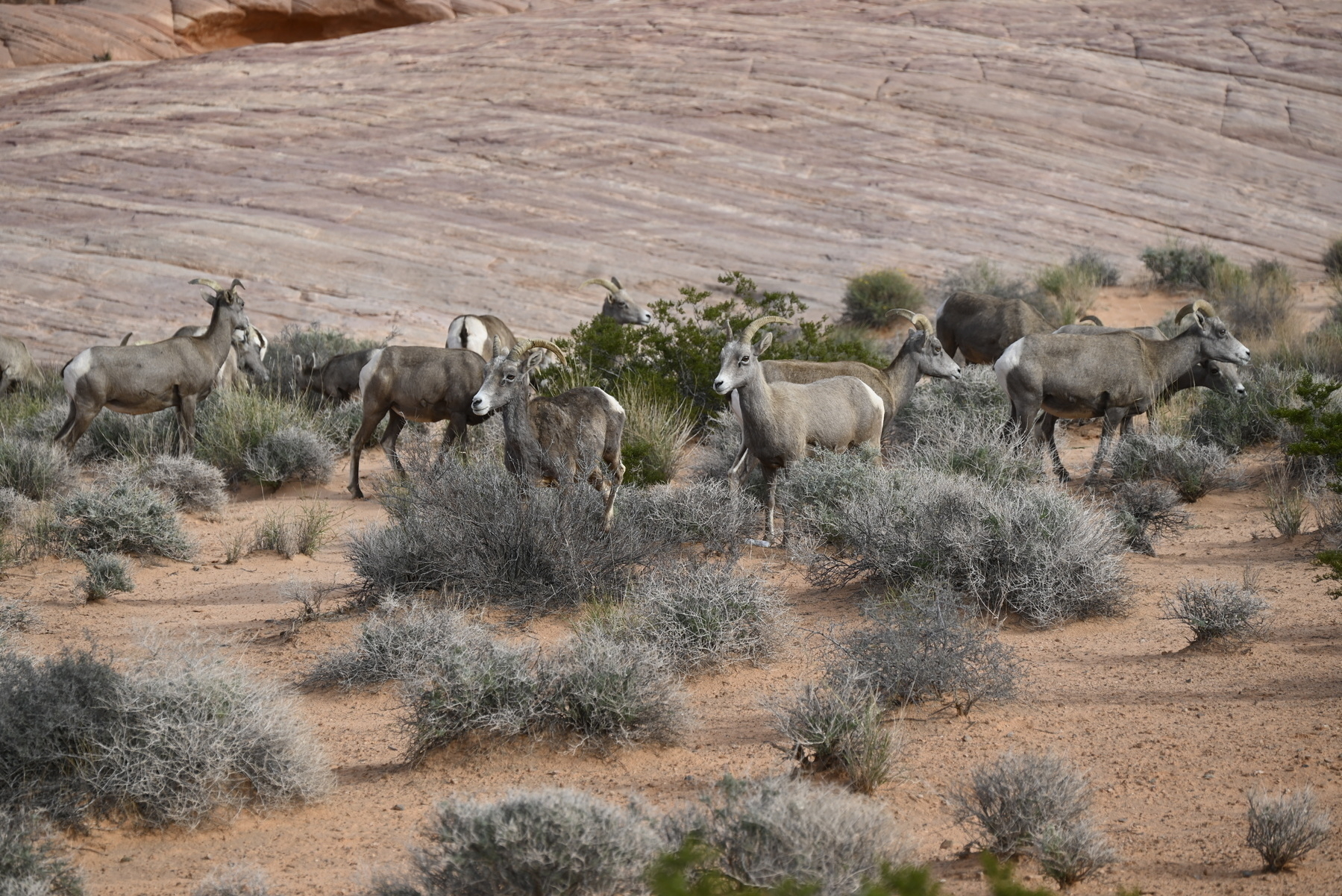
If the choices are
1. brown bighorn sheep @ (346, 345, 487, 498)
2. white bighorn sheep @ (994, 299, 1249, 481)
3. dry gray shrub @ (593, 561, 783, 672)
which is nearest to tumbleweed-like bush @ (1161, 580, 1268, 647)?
dry gray shrub @ (593, 561, 783, 672)

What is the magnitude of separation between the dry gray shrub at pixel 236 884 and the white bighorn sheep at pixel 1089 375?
8556 mm

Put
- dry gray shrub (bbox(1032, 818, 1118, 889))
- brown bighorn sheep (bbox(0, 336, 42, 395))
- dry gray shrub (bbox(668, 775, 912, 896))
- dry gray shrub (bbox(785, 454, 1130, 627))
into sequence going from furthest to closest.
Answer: brown bighorn sheep (bbox(0, 336, 42, 395))
dry gray shrub (bbox(785, 454, 1130, 627))
dry gray shrub (bbox(1032, 818, 1118, 889))
dry gray shrub (bbox(668, 775, 912, 896))

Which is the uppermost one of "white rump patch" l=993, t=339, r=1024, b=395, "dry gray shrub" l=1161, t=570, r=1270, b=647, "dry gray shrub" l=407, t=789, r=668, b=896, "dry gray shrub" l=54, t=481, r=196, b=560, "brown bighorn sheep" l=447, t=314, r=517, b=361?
"dry gray shrub" l=407, t=789, r=668, b=896

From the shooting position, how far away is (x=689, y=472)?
12055 millimetres

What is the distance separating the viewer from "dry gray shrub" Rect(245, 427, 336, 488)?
40.3 feet

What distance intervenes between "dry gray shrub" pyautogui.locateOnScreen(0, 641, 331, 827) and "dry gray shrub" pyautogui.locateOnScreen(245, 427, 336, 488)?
718cm

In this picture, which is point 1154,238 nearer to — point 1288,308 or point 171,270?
point 1288,308

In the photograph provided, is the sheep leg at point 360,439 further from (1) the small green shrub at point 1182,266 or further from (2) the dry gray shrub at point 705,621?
(1) the small green shrub at point 1182,266

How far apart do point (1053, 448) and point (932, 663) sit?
→ 6.45 m

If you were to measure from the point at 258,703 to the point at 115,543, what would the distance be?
16.5ft

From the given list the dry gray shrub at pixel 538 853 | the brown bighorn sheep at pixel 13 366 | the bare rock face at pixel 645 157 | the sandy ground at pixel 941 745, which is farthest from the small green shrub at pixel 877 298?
the dry gray shrub at pixel 538 853

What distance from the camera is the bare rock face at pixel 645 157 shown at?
20938mm

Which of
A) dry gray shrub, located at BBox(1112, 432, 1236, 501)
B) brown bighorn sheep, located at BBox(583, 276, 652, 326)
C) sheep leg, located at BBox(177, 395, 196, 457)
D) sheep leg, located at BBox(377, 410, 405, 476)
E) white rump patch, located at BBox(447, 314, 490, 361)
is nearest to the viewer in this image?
dry gray shrub, located at BBox(1112, 432, 1236, 501)

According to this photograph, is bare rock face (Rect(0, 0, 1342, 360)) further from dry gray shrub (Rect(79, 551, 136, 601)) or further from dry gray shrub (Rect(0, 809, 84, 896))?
dry gray shrub (Rect(0, 809, 84, 896))
